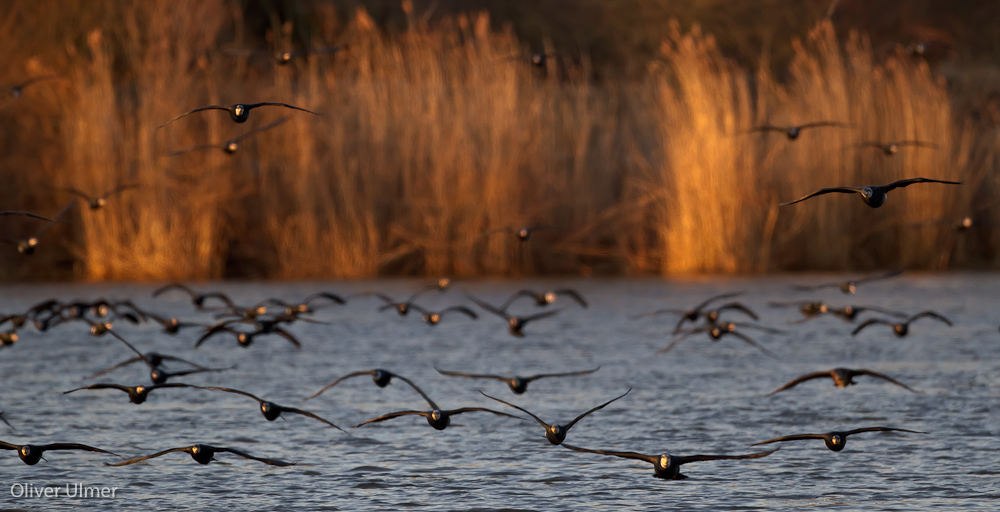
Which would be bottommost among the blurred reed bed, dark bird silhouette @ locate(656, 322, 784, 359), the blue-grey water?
the blue-grey water

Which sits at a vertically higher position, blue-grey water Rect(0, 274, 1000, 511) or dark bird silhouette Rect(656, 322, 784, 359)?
dark bird silhouette Rect(656, 322, 784, 359)

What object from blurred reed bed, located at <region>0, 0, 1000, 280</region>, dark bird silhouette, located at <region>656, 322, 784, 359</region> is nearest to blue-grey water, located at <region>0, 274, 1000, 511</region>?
dark bird silhouette, located at <region>656, 322, 784, 359</region>

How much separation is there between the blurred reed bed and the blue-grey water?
4.53 ft

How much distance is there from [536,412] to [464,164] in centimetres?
656

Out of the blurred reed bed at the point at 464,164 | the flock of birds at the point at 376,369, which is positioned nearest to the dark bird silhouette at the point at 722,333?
the flock of birds at the point at 376,369

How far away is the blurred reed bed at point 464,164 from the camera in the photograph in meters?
14.3

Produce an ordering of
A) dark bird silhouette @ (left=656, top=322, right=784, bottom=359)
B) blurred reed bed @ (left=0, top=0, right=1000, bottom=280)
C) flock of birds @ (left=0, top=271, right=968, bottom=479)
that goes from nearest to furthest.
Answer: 1. flock of birds @ (left=0, top=271, right=968, bottom=479)
2. dark bird silhouette @ (left=656, top=322, right=784, bottom=359)
3. blurred reed bed @ (left=0, top=0, right=1000, bottom=280)

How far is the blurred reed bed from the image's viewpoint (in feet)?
47.1

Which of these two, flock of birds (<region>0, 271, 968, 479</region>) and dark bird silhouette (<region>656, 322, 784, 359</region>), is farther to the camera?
dark bird silhouette (<region>656, 322, 784, 359</region>)

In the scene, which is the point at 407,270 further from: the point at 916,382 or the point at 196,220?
the point at 916,382

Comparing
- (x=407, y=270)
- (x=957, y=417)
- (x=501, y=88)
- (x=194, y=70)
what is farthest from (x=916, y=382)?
(x=194, y=70)

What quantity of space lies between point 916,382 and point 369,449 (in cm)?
375

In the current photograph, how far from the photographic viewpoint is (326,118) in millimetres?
14828

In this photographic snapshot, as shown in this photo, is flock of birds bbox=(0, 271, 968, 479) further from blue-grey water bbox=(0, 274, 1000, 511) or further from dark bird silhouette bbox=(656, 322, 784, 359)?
blue-grey water bbox=(0, 274, 1000, 511)
